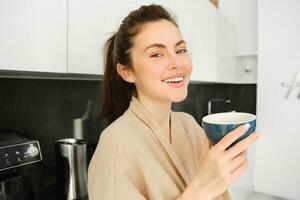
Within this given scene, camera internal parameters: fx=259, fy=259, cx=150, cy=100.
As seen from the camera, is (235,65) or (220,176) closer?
(220,176)

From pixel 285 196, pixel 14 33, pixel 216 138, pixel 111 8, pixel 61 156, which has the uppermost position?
pixel 111 8

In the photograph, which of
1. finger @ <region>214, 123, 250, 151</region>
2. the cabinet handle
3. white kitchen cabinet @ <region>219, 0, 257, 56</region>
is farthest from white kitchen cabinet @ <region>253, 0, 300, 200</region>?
finger @ <region>214, 123, 250, 151</region>

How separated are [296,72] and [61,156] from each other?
1.86m

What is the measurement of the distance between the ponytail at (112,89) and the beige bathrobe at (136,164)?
96 millimetres

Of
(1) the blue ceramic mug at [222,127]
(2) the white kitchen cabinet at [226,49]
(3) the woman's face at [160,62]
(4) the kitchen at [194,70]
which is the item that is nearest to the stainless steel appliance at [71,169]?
(4) the kitchen at [194,70]

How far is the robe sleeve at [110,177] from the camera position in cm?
56

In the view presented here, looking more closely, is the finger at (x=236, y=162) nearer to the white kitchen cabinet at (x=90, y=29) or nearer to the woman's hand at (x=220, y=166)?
the woman's hand at (x=220, y=166)

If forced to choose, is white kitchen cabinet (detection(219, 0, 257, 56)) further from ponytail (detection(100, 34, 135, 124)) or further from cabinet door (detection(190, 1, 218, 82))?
ponytail (detection(100, 34, 135, 124))

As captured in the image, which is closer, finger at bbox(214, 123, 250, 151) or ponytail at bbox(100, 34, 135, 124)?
finger at bbox(214, 123, 250, 151)

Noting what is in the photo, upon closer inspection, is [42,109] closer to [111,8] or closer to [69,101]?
[69,101]

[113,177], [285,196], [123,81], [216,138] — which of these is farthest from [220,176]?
[285,196]

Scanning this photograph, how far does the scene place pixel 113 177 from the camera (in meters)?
0.57

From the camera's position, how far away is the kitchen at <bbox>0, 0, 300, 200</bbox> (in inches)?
24.9

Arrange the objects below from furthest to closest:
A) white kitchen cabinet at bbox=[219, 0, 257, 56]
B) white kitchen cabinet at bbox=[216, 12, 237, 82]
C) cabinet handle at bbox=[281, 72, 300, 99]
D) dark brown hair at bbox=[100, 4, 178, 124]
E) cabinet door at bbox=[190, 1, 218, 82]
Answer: white kitchen cabinet at bbox=[219, 0, 257, 56]
cabinet handle at bbox=[281, 72, 300, 99]
white kitchen cabinet at bbox=[216, 12, 237, 82]
cabinet door at bbox=[190, 1, 218, 82]
dark brown hair at bbox=[100, 4, 178, 124]
